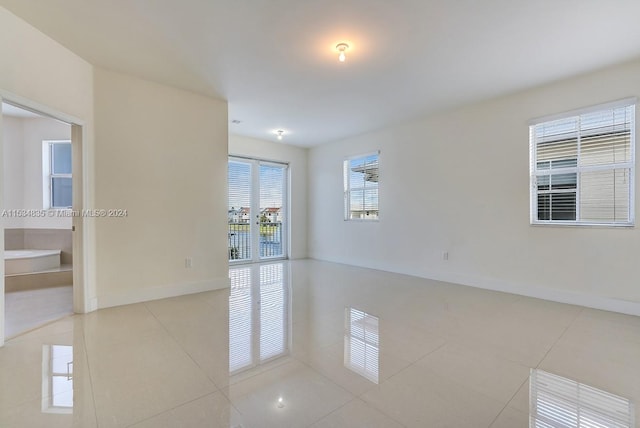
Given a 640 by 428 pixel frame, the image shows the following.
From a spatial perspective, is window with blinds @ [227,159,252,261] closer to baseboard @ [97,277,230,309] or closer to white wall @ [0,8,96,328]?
baseboard @ [97,277,230,309]

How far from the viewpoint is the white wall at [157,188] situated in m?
3.29

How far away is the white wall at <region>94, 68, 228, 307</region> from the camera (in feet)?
10.8

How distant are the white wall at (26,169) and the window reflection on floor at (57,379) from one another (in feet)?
12.5

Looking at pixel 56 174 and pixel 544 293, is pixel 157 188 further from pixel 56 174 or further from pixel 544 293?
pixel 544 293

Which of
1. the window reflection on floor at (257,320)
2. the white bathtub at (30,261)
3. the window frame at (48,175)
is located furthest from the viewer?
the window frame at (48,175)

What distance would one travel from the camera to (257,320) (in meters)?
2.92

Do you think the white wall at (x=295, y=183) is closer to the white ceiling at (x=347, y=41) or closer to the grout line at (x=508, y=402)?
the white ceiling at (x=347, y=41)

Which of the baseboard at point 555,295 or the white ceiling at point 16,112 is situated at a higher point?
the white ceiling at point 16,112

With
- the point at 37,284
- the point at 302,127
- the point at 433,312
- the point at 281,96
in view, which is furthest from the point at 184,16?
the point at 37,284

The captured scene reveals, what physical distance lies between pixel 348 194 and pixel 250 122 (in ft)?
8.24

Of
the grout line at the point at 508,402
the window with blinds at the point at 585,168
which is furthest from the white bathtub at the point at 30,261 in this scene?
the window with blinds at the point at 585,168

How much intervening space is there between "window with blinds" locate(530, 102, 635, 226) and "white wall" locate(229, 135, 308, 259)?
4602 millimetres

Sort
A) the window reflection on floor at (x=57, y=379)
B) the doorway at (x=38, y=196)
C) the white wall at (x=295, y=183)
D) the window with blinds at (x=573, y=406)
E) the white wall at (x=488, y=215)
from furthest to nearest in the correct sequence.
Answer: the white wall at (x=295, y=183)
the doorway at (x=38, y=196)
the white wall at (x=488, y=215)
the window reflection on floor at (x=57, y=379)
the window with blinds at (x=573, y=406)

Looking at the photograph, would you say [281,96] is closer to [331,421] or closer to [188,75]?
[188,75]
